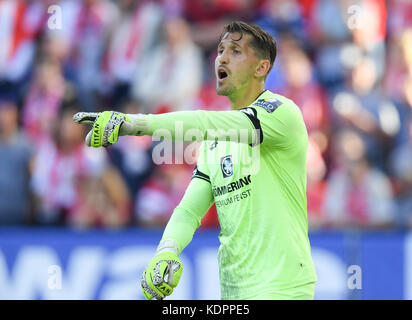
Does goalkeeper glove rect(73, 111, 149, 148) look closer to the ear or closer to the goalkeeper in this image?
the goalkeeper

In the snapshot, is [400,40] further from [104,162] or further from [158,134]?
[158,134]

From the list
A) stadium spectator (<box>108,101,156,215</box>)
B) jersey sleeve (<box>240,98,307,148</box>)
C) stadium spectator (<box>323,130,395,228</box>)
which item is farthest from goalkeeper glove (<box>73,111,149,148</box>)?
stadium spectator (<box>108,101,156,215</box>)

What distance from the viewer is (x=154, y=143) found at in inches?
388

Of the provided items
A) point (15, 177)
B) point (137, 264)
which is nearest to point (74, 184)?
point (15, 177)

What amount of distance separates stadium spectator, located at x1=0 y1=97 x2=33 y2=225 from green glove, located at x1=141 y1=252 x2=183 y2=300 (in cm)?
538

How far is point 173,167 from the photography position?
9.62m

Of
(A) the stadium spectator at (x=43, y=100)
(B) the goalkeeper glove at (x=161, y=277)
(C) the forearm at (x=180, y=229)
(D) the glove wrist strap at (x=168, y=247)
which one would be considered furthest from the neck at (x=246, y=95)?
(A) the stadium spectator at (x=43, y=100)

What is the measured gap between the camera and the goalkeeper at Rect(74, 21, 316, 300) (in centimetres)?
460

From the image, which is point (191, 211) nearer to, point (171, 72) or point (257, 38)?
point (257, 38)

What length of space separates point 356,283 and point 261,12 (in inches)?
173

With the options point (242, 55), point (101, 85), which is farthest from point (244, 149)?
point (101, 85)

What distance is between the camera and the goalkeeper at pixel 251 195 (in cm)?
460

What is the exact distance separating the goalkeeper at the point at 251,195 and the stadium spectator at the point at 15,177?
5084 mm

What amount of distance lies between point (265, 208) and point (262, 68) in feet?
3.21
